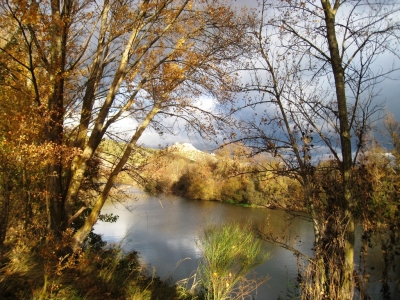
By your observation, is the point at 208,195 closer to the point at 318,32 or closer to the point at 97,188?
the point at 97,188

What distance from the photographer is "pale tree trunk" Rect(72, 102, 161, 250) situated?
5625 millimetres

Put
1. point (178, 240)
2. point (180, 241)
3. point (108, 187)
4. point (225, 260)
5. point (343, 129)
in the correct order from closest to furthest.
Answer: point (343, 129), point (225, 260), point (108, 187), point (180, 241), point (178, 240)

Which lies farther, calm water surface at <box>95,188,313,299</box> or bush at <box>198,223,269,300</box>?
calm water surface at <box>95,188,313,299</box>

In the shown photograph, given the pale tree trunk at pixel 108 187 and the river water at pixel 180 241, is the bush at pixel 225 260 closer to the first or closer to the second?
the river water at pixel 180 241

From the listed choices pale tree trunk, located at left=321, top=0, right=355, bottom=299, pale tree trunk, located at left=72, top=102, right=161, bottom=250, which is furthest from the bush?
pale tree trunk, located at left=72, top=102, right=161, bottom=250

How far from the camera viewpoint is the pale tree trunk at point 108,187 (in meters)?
5.62

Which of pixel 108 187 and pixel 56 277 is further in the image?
pixel 108 187

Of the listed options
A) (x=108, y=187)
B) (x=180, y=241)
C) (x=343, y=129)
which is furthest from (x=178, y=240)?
(x=343, y=129)

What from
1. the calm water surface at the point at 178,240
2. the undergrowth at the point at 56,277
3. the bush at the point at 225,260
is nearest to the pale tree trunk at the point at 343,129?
the bush at the point at 225,260

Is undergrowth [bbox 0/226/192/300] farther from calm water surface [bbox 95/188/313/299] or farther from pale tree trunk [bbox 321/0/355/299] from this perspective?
pale tree trunk [bbox 321/0/355/299]

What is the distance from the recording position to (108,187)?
596cm

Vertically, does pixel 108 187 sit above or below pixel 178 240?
above

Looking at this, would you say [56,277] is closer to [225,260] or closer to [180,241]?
[225,260]

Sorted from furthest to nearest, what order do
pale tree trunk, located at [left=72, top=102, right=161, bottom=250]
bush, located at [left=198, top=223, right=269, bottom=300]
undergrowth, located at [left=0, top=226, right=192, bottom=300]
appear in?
pale tree trunk, located at [left=72, top=102, right=161, bottom=250], bush, located at [left=198, top=223, right=269, bottom=300], undergrowth, located at [left=0, top=226, right=192, bottom=300]
